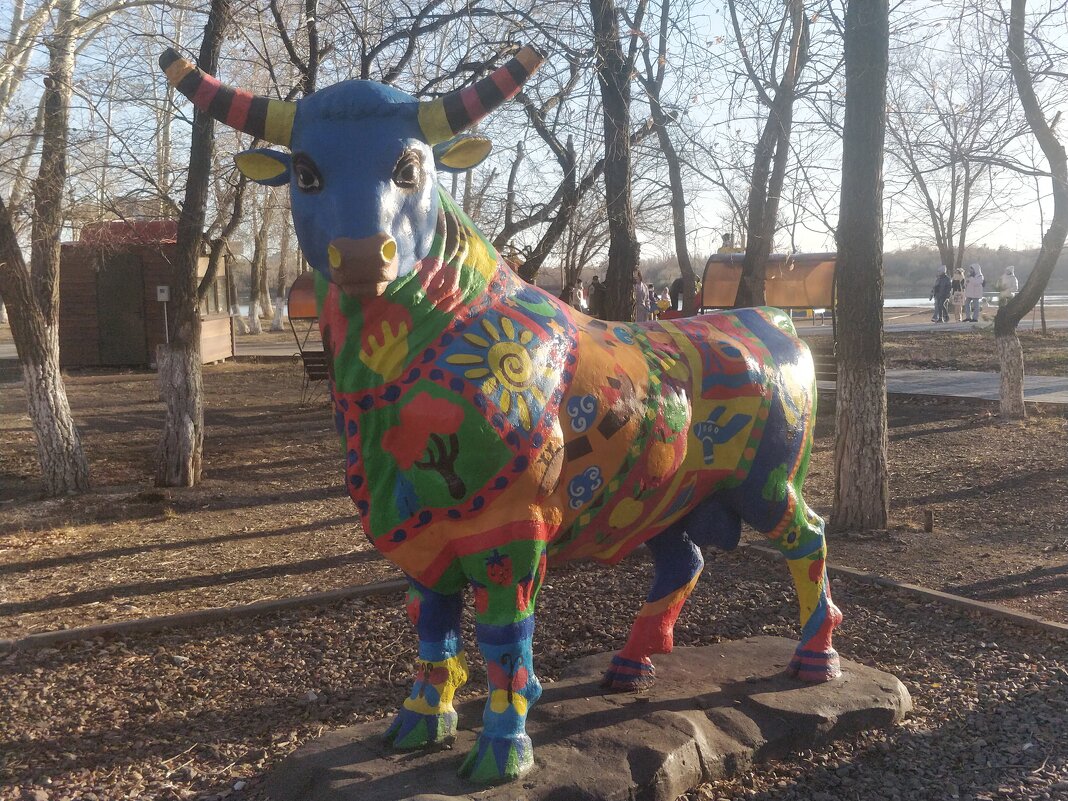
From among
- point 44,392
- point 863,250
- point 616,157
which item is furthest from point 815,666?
point 44,392

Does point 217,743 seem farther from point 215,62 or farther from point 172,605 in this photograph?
point 215,62

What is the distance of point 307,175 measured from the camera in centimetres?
263

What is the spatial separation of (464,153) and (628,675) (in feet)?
7.58

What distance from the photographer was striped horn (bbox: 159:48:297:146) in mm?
2670

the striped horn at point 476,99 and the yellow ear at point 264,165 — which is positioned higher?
the striped horn at point 476,99

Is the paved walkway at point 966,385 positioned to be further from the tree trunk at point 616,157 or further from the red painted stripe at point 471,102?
the red painted stripe at point 471,102

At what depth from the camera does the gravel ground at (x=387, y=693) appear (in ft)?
11.5

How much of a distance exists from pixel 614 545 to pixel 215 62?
6.99 meters

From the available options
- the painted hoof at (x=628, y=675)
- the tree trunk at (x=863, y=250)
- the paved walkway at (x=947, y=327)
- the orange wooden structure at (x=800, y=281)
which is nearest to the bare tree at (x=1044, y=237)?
the orange wooden structure at (x=800, y=281)

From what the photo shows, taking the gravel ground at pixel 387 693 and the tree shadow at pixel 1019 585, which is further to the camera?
the tree shadow at pixel 1019 585

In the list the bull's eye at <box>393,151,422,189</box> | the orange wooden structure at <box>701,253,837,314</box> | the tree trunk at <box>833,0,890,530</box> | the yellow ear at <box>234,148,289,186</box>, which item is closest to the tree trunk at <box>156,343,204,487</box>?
the tree trunk at <box>833,0,890,530</box>

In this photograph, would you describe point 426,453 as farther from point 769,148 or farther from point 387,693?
point 769,148

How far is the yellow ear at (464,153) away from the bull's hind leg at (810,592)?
1954 millimetres

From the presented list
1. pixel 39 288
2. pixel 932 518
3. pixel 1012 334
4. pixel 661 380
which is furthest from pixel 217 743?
pixel 1012 334
